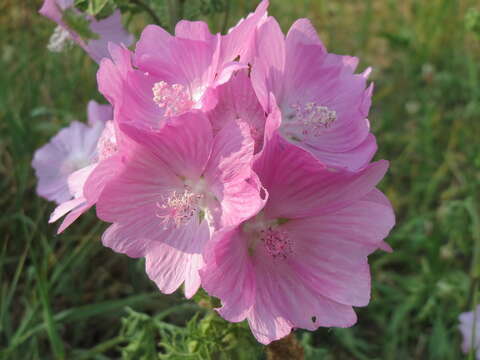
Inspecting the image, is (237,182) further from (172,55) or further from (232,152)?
(172,55)

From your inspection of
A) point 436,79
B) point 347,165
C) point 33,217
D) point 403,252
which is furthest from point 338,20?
point 347,165

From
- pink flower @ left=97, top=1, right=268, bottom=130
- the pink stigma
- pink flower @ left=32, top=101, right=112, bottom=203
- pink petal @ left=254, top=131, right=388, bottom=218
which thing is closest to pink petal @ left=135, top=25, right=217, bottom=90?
pink flower @ left=97, top=1, right=268, bottom=130

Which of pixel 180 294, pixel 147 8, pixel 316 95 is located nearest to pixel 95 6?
pixel 147 8

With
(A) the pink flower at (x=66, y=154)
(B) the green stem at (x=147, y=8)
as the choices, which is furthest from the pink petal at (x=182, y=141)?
(A) the pink flower at (x=66, y=154)

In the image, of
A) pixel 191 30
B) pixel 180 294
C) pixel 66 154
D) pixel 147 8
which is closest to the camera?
pixel 191 30

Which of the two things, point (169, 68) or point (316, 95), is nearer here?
point (169, 68)

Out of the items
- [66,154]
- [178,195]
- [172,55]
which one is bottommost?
[66,154]

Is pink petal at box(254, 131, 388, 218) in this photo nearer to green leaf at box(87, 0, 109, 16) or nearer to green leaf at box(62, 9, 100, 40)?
green leaf at box(62, 9, 100, 40)

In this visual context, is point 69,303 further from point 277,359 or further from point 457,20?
point 457,20
